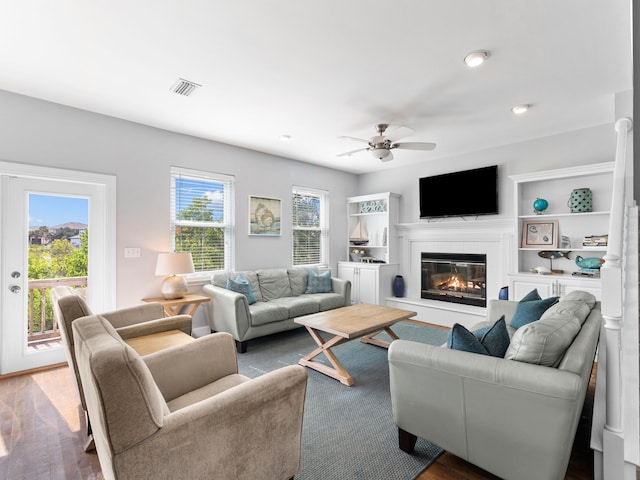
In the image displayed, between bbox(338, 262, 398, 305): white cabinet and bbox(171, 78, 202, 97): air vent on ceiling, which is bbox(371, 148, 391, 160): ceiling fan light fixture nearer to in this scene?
bbox(171, 78, 202, 97): air vent on ceiling

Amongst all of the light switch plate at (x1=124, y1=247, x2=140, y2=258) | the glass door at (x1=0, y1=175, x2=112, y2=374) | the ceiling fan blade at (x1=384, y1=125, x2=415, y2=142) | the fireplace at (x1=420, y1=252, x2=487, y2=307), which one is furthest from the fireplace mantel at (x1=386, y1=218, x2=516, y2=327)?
the glass door at (x1=0, y1=175, x2=112, y2=374)

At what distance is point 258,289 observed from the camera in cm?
449

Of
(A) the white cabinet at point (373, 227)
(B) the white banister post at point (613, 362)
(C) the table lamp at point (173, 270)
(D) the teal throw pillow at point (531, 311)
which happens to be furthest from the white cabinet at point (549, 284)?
(C) the table lamp at point (173, 270)

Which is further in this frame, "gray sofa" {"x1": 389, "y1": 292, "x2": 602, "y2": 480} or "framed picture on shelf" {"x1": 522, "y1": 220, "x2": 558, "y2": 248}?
"framed picture on shelf" {"x1": 522, "y1": 220, "x2": 558, "y2": 248}

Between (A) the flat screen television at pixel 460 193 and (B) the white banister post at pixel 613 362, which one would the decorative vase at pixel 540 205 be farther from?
(B) the white banister post at pixel 613 362

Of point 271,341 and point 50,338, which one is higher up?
point 50,338

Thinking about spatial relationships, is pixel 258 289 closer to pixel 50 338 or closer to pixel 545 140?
pixel 50 338

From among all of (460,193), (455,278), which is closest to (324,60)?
(460,193)

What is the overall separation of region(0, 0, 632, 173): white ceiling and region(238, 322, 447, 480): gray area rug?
262 centimetres

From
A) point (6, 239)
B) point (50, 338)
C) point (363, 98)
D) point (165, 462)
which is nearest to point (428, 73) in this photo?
point (363, 98)

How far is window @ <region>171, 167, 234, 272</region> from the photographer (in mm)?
4180

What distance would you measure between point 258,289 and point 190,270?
1062 mm

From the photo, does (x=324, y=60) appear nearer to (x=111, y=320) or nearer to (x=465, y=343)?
(x=465, y=343)

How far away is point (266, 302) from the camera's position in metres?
4.33
